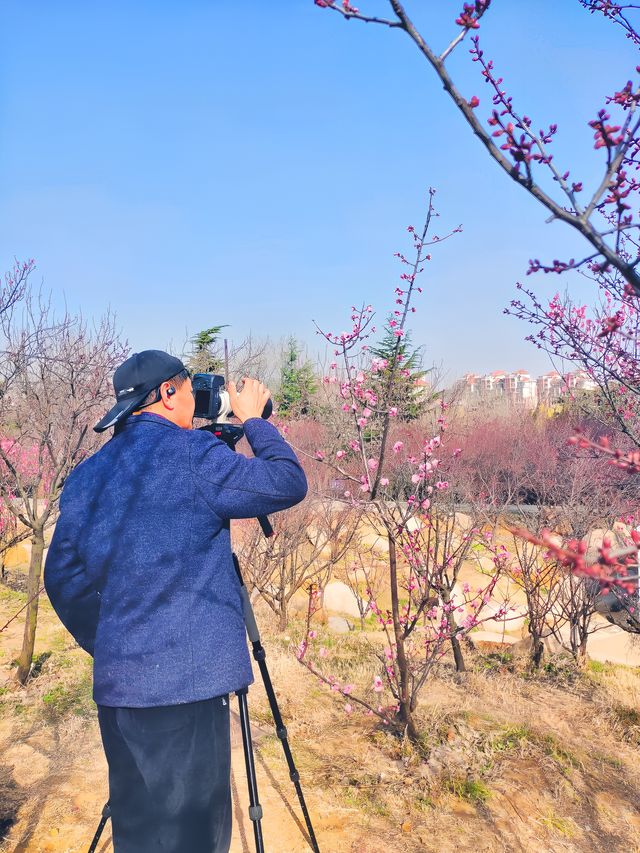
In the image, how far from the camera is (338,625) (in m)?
7.96

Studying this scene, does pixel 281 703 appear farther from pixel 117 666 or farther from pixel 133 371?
pixel 133 371

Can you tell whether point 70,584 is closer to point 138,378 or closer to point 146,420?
point 146,420

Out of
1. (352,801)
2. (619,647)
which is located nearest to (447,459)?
(619,647)

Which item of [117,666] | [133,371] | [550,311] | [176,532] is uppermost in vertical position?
[550,311]

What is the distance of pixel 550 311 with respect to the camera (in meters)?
4.75

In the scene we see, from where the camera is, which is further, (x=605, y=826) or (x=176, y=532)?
(x=605, y=826)

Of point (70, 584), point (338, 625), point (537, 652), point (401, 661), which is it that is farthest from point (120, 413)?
point (338, 625)

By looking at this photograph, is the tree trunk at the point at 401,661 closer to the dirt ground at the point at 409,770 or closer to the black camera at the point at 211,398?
the dirt ground at the point at 409,770

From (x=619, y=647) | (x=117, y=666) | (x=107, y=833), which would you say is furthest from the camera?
(x=619, y=647)

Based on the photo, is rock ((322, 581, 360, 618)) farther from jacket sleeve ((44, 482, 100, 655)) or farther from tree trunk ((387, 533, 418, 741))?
jacket sleeve ((44, 482, 100, 655))

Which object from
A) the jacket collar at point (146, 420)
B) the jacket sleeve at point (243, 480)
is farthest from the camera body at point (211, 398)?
the jacket sleeve at point (243, 480)

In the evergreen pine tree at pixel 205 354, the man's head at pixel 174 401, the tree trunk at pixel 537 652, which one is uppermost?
the evergreen pine tree at pixel 205 354

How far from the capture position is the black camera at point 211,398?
2.33 m

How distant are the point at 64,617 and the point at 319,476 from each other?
6.65 meters
